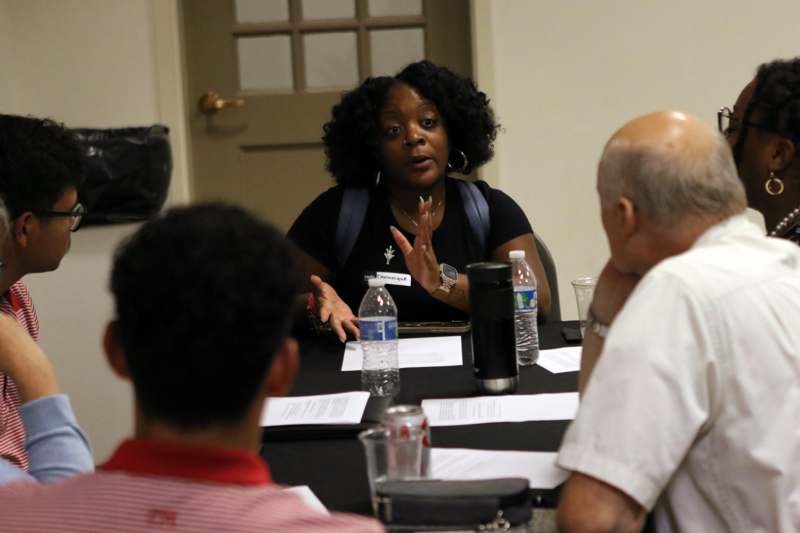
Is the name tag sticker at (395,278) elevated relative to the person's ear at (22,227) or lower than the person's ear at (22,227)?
lower

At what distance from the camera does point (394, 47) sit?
4.25 m

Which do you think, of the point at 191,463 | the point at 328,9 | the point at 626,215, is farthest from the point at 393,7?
the point at 191,463

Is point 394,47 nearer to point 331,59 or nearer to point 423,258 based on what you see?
point 331,59

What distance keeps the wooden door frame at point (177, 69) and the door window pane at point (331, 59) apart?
0.51 metres

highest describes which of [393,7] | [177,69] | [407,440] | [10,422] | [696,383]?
[393,7]

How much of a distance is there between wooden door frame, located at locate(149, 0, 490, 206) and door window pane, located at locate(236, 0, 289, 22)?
0.26m

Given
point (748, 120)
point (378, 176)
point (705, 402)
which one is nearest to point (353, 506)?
point (705, 402)

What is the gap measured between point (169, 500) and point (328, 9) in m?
3.63

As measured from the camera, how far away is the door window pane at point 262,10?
13.9 feet

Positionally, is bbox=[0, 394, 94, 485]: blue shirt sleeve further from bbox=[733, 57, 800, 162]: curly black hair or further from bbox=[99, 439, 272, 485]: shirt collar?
bbox=[733, 57, 800, 162]: curly black hair

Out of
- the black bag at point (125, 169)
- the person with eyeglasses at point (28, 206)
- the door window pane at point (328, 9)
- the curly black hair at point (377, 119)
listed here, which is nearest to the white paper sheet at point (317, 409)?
the person with eyeglasses at point (28, 206)

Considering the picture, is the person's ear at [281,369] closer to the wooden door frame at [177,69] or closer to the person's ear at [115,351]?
the person's ear at [115,351]

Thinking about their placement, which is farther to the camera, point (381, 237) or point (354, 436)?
point (381, 237)

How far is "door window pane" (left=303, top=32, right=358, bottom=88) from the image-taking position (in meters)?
4.26
